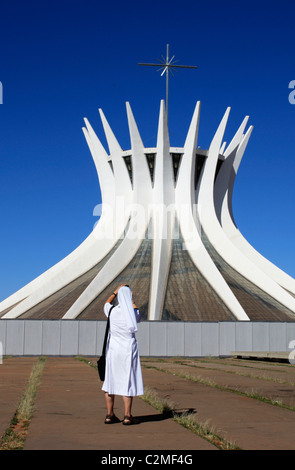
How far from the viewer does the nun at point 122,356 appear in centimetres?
655

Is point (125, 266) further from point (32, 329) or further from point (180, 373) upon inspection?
point (180, 373)

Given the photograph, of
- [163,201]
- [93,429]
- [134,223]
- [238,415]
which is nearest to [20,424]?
[93,429]

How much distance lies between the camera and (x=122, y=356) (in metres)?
6.68

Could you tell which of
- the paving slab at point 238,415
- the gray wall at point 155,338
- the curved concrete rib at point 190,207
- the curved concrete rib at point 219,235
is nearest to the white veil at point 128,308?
the paving slab at point 238,415

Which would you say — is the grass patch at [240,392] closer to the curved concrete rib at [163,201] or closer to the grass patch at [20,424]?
the grass patch at [20,424]

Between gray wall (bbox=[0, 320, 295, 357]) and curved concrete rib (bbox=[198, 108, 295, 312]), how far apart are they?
8.12 meters

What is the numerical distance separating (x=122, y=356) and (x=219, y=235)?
2982cm

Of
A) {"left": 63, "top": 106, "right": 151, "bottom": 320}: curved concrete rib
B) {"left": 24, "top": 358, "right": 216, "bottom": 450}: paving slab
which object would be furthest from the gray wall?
{"left": 24, "top": 358, "right": 216, "bottom": 450}: paving slab

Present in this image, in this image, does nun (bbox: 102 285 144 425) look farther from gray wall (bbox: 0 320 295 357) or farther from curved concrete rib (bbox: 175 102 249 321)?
curved concrete rib (bbox: 175 102 249 321)

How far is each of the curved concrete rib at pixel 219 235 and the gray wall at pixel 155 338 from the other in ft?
26.7

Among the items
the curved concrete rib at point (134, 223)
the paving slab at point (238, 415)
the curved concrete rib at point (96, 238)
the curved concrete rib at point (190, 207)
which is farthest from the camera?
the curved concrete rib at point (96, 238)

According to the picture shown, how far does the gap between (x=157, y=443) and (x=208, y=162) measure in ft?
109

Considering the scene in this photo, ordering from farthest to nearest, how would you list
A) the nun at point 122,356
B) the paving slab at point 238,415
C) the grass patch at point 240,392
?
the grass patch at point 240,392
the nun at point 122,356
the paving slab at point 238,415
